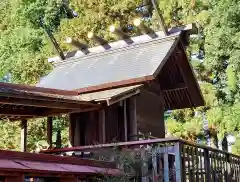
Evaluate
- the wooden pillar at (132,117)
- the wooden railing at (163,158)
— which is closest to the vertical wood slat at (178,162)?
the wooden railing at (163,158)

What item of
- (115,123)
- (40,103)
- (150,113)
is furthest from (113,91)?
(150,113)

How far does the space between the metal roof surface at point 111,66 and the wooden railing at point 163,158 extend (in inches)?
101

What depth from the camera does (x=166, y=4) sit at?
19.7 metres

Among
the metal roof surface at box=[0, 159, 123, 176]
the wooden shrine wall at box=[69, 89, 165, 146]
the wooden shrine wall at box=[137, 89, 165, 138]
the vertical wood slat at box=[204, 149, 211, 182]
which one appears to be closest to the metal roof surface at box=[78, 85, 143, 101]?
the wooden shrine wall at box=[69, 89, 165, 146]

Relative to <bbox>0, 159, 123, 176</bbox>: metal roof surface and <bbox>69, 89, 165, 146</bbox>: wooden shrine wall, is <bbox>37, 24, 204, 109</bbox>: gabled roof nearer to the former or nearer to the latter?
<bbox>69, 89, 165, 146</bbox>: wooden shrine wall

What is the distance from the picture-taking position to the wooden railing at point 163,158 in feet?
23.3

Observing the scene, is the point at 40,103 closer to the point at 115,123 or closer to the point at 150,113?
the point at 115,123

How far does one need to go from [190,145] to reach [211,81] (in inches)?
460

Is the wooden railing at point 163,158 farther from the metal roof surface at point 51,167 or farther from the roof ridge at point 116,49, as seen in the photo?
the roof ridge at point 116,49

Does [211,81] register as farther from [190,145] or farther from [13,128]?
[190,145]

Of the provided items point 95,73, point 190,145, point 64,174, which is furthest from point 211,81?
point 64,174

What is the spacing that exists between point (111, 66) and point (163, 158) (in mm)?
4867

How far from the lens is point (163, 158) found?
23.8 ft

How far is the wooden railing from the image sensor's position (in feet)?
23.3
